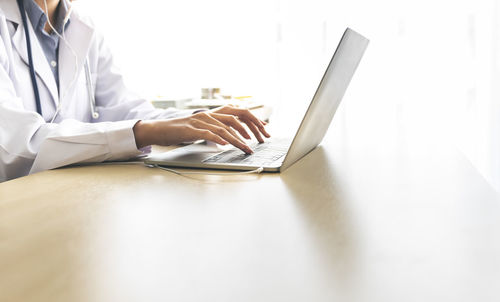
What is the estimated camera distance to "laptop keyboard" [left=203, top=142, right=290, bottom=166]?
2.59 ft

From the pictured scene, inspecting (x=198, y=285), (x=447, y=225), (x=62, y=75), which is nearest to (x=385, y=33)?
(x=62, y=75)

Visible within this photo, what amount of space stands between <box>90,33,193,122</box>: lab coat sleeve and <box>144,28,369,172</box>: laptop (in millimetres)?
463

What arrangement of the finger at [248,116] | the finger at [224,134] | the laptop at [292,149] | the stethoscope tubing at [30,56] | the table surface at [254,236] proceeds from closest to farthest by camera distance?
1. the table surface at [254,236]
2. the laptop at [292,149]
3. the finger at [224,134]
4. the finger at [248,116]
5. the stethoscope tubing at [30,56]

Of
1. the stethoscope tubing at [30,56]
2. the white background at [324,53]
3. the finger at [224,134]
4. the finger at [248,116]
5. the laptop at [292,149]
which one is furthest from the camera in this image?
the white background at [324,53]

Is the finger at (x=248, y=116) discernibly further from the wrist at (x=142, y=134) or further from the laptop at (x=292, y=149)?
the wrist at (x=142, y=134)

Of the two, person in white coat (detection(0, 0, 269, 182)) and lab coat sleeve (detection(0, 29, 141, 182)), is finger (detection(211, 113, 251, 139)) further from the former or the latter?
lab coat sleeve (detection(0, 29, 141, 182))

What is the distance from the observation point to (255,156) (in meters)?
0.85

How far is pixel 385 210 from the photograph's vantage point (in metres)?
0.52

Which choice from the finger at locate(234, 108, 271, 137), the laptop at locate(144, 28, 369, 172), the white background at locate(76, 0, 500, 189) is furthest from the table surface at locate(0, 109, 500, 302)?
the white background at locate(76, 0, 500, 189)

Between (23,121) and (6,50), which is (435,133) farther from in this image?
(6,50)

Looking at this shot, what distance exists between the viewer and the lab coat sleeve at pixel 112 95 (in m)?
1.35

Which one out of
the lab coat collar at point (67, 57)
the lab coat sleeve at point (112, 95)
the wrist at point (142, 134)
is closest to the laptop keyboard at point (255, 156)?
the wrist at point (142, 134)

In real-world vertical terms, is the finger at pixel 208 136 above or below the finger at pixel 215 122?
below

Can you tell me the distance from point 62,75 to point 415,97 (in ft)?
7.42
